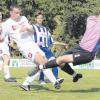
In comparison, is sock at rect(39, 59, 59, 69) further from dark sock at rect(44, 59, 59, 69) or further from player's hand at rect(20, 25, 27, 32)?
player's hand at rect(20, 25, 27, 32)

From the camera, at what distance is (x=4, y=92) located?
1142 cm

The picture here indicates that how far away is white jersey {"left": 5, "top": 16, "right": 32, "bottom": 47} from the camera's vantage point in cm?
1181

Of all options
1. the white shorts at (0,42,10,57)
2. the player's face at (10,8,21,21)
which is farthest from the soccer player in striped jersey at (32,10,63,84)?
the player's face at (10,8,21,21)

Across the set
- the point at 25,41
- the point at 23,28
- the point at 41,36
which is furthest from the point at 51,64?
the point at 41,36

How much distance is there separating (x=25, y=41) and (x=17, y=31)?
1.21 ft

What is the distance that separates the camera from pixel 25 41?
1177 centimetres

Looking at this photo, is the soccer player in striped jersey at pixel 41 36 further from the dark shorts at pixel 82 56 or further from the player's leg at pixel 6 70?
the dark shorts at pixel 82 56

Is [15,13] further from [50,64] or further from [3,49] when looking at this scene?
[3,49]

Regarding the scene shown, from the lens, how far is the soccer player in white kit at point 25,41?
11.5 meters

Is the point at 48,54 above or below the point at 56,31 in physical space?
above

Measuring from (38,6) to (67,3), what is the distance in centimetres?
397

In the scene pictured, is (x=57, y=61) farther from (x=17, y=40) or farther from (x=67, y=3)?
(x=67, y=3)

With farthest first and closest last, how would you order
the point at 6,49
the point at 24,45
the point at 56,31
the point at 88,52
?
1. the point at 56,31
2. the point at 6,49
3. the point at 24,45
4. the point at 88,52

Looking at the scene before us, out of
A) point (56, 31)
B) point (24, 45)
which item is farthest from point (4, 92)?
point (56, 31)
